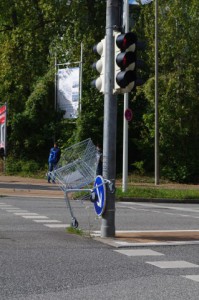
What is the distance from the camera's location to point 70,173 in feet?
40.1

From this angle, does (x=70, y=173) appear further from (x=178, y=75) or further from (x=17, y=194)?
(x=178, y=75)

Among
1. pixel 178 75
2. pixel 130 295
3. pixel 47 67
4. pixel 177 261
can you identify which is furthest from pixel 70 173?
pixel 47 67

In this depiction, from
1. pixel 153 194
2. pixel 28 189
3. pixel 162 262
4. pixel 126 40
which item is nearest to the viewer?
pixel 162 262

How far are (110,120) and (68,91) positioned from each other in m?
24.7

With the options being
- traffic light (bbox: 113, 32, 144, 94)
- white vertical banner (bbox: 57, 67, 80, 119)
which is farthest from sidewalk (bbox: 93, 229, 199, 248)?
white vertical banner (bbox: 57, 67, 80, 119)

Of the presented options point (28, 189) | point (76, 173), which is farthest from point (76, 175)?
point (28, 189)

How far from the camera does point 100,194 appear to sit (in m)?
11.5

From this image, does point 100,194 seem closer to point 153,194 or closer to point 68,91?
point 153,194

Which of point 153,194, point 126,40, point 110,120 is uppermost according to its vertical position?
point 126,40

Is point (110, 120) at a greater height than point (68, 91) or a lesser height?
lesser

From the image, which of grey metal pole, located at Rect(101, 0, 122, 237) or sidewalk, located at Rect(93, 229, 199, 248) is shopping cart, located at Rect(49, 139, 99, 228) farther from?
sidewalk, located at Rect(93, 229, 199, 248)

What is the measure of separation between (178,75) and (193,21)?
2.95 meters

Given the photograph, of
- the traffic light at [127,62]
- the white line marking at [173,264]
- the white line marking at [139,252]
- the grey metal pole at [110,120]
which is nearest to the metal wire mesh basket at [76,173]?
the grey metal pole at [110,120]

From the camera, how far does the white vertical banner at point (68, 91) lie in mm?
35562
